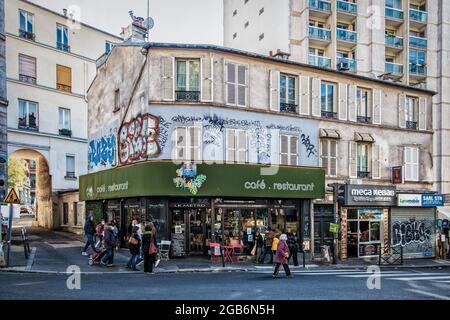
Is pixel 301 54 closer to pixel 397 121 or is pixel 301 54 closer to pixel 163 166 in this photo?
pixel 397 121

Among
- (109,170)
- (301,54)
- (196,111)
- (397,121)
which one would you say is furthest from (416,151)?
(109,170)

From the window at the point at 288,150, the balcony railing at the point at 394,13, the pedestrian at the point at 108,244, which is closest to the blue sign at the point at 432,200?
the window at the point at 288,150

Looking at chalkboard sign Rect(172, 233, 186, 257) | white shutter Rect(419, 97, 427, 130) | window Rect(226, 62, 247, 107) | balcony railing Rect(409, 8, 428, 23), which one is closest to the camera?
chalkboard sign Rect(172, 233, 186, 257)

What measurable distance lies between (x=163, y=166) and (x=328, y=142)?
9.05 metres

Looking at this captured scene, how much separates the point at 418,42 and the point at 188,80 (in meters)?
24.8

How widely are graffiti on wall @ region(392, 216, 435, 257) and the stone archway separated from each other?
22767mm

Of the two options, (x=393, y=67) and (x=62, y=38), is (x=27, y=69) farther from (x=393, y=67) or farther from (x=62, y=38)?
(x=393, y=67)

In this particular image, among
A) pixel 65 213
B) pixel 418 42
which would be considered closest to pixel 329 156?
pixel 65 213

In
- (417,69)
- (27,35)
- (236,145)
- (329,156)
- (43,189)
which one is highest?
(27,35)

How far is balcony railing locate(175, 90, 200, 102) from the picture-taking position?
62.7 ft

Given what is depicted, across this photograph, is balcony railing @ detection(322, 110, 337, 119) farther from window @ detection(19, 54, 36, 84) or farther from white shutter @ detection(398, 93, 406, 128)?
window @ detection(19, 54, 36, 84)

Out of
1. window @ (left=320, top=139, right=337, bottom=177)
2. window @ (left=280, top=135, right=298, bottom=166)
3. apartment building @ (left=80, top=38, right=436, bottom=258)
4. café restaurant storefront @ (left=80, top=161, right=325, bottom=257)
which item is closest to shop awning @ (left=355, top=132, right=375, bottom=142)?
apartment building @ (left=80, top=38, right=436, bottom=258)

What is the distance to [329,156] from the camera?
74.6 feet

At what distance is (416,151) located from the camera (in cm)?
2570
